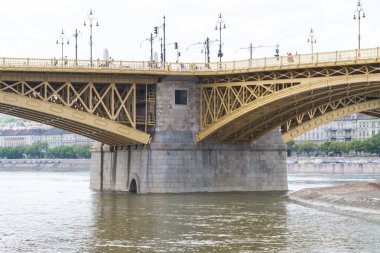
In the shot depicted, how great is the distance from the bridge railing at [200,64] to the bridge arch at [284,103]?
1566mm

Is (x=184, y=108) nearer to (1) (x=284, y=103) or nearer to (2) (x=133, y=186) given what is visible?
(2) (x=133, y=186)

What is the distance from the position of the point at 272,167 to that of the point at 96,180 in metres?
20.5

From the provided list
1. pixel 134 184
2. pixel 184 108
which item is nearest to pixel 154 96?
pixel 184 108

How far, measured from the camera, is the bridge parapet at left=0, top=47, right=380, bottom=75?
68438 millimetres

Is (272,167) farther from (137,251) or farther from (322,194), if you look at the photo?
(137,251)

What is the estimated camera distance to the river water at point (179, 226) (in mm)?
43375

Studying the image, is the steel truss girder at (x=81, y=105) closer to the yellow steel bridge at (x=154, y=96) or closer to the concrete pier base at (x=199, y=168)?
the yellow steel bridge at (x=154, y=96)

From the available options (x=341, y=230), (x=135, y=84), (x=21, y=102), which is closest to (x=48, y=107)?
(x=21, y=102)

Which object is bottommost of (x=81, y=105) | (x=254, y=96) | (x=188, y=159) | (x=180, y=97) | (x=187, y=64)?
(x=188, y=159)

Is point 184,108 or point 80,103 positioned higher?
point 80,103

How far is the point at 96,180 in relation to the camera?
311 feet

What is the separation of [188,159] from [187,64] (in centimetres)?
874

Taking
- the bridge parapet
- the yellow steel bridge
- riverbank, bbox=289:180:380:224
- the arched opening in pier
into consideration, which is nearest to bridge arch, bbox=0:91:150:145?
the yellow steel bridge

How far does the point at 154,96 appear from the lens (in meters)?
81.0
